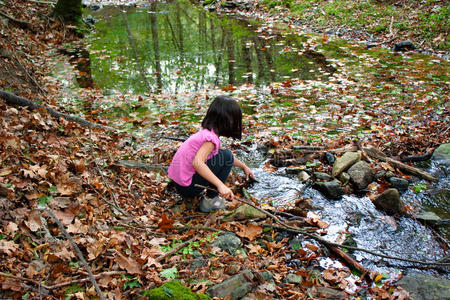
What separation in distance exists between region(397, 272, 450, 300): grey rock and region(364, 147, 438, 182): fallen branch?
178 centimetres

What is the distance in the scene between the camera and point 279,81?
7.68 metres

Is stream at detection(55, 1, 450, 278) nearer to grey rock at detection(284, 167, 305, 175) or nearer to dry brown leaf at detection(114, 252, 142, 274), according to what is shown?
grey rock at detection(284, 167, 305, 175)

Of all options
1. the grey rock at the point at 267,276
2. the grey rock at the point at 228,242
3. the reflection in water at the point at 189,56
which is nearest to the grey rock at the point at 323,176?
the grey rock at the point at 228,242

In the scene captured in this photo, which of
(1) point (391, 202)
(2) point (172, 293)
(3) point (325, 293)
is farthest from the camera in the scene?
(1) point (391, 202)

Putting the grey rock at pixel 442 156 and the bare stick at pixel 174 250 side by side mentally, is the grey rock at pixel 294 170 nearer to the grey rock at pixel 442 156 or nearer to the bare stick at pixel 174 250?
the grey rock at pixel 442 156

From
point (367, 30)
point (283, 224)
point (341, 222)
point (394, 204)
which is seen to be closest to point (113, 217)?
point (283, 224)

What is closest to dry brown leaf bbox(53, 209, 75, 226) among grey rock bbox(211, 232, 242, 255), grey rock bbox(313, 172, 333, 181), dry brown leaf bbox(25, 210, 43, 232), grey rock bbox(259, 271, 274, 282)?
dry brown leaf bbox(25, 210, 43, 232)

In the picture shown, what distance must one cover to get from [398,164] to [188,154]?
2908 mm

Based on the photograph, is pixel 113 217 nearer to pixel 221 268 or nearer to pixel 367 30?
pixel 221 268

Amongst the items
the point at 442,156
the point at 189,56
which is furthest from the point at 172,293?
the point at 189,56

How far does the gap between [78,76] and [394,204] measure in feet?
24.9

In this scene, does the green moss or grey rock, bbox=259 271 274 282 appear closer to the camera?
the green moss

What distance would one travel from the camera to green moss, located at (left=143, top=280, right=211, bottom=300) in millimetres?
1982

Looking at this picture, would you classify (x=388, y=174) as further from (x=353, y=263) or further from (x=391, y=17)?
(x=391, y=17)
